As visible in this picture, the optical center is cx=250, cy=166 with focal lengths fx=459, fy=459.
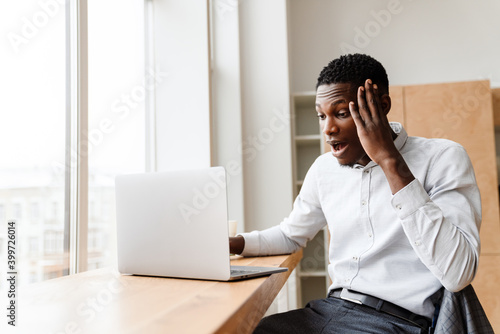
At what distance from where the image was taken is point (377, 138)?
1255mm

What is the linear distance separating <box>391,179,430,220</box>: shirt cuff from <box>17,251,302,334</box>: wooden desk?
37 centimetres

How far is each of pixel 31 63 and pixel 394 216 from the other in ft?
4.15

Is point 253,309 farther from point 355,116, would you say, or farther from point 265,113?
point 265,113

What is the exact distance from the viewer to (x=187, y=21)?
2.66 meters

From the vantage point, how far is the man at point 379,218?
1169 mm

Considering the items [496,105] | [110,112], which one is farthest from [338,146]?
[496,105]

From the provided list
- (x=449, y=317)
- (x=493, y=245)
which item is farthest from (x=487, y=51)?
(x=449, y=317)

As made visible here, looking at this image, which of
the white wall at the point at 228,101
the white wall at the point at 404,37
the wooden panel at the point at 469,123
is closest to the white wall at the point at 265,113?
the white wall at the point at 228,101

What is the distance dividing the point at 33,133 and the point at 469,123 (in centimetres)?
269

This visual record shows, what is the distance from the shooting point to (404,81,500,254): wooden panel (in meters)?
3.02

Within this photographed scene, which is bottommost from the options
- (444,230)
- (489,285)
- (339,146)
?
(489,285)

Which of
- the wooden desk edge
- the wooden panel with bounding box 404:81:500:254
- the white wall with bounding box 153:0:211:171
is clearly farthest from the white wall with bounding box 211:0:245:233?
the wooden desk edge

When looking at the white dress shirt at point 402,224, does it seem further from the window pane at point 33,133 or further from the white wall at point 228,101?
the white wall at point 228,101

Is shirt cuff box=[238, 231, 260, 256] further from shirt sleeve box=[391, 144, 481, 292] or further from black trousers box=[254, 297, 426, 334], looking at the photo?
shirt sleeve box=[391, 144, 481, 292]
